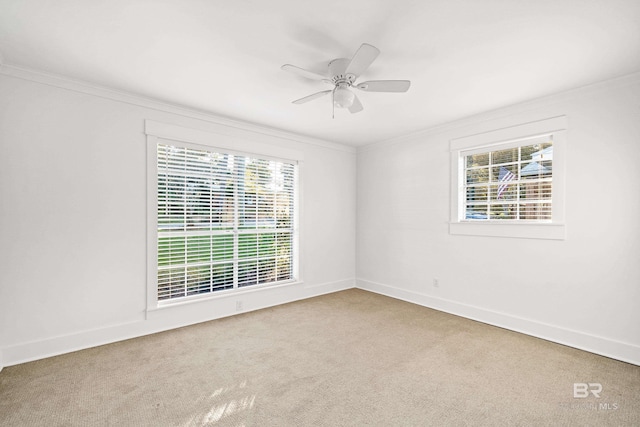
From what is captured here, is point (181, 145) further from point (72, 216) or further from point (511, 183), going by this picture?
point (511, 183)

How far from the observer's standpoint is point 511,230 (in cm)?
344

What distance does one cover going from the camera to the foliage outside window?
10.7 ft

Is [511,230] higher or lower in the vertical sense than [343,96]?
lower

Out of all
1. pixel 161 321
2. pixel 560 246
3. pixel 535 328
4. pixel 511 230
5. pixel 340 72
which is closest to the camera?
pixel 340 72

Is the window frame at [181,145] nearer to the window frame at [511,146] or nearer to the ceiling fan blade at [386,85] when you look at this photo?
the ceiling fan blade at [386,85]

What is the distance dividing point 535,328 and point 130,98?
4.98 m

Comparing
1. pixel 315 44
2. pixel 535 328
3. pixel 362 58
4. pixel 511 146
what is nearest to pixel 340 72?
pixel 315 44

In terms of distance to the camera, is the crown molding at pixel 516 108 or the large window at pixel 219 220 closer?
the crown molding at pixel 516 108

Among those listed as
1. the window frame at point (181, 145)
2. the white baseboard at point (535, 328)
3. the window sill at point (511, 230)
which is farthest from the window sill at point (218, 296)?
the window sill at point (511, 230)

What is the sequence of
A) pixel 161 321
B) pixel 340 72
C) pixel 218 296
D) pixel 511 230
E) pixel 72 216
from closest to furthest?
1. pixel 340 72
2. pixel 72 216
3. pixel 161 321
4. pixel 511 230
5. pixel 218 296

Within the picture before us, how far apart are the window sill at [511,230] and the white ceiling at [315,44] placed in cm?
139

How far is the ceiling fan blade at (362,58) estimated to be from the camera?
190 centimetres

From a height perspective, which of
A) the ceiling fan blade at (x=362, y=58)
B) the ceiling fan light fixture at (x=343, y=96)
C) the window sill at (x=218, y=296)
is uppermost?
the ceiling fan blade at (x=362, y=58)

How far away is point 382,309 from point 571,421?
7.73ft
